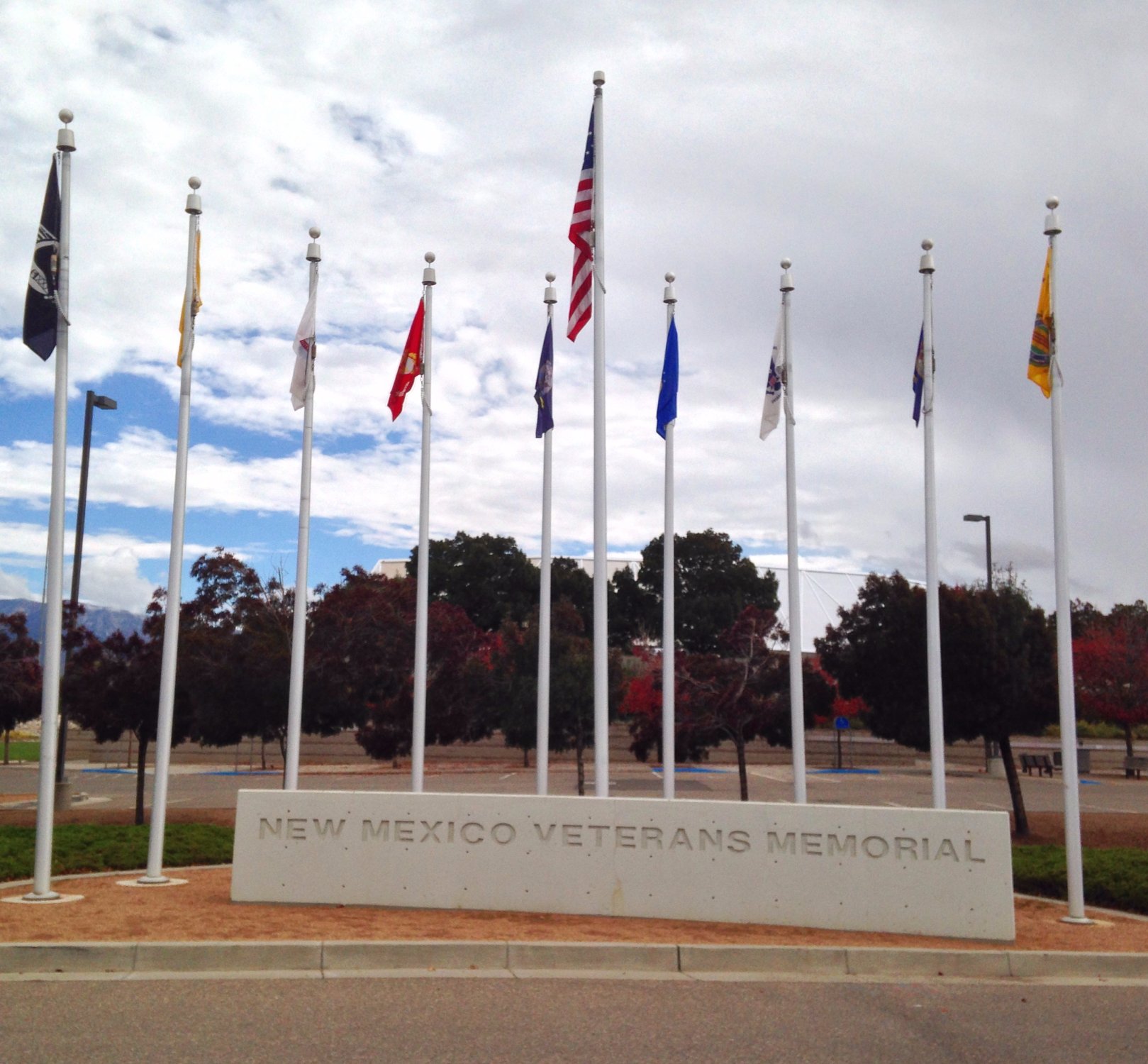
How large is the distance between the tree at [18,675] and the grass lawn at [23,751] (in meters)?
21.9

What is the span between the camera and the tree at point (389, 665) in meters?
25.5

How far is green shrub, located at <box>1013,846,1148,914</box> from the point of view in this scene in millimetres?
12891

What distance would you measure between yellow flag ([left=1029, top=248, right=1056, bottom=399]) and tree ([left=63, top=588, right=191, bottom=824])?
1529cm

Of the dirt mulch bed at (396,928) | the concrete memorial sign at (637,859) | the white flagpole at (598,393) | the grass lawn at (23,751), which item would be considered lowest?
the grass lawn at (23,751)

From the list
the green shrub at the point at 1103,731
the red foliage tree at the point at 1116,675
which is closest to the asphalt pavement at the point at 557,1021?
the red foliage tree at the point at 1116,675

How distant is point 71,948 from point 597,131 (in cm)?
1035

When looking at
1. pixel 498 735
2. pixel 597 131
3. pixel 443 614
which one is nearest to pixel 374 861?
pixel 597 131

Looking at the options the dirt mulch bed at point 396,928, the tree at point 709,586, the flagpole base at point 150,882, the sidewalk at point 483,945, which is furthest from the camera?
the tree at point 709,586

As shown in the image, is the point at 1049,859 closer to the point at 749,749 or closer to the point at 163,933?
the point at 163,933

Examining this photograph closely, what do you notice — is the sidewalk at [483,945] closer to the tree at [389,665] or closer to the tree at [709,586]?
the tree at [389,665]

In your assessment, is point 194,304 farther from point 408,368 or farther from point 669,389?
point 669,389

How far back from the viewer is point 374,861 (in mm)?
11203

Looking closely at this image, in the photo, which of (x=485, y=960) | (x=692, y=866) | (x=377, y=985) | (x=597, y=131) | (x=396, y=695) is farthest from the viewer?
(x=396, y=695)

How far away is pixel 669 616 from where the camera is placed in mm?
14312
